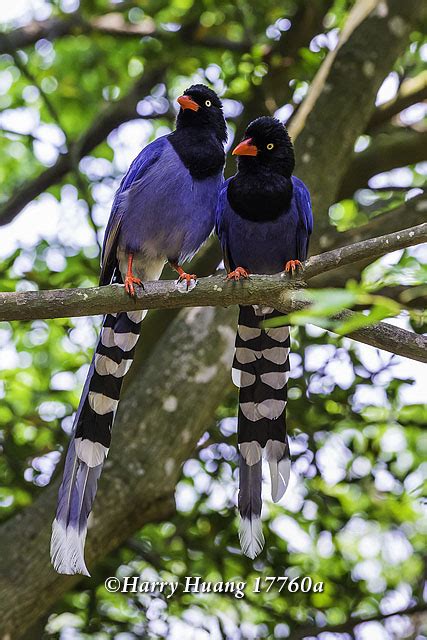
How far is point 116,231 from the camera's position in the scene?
4.12 m

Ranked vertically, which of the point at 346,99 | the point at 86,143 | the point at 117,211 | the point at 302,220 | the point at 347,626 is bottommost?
the point at 347,626

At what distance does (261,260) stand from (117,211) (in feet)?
2.42

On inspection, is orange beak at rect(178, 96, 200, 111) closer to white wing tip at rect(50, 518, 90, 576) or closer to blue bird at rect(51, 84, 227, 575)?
blue bird at rect(51, 84, 227, 575)

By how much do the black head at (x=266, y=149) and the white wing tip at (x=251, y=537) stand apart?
1.63 meters

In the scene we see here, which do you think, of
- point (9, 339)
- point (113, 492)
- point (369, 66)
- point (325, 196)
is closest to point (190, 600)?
point (113, 492)

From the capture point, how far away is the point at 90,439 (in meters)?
3.85

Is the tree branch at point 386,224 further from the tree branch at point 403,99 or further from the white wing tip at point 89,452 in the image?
the white wing tip at point 89,452

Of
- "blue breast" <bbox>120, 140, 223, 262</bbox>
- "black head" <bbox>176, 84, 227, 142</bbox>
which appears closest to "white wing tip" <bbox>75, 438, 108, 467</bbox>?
"blue breast" <bbox>120, 140, 223, 262</bbox>

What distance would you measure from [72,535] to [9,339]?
219cm

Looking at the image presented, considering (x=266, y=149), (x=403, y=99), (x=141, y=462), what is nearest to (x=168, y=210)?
(x=266, y=149)

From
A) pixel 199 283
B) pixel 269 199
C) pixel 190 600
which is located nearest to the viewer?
pixel 199 283

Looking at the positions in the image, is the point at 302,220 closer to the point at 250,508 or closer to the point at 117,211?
the point at 117,211

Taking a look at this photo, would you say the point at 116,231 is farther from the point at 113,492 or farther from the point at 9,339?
the point at 9,339

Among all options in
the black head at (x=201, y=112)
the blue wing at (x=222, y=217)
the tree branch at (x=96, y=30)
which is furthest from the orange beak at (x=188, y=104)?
the tree branch at (x=96, y=30)
